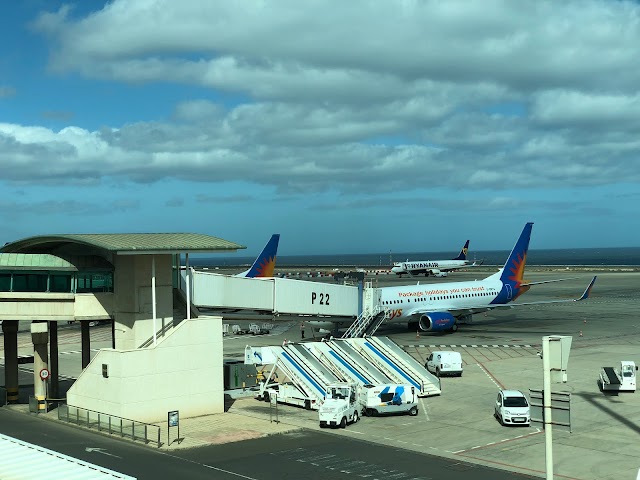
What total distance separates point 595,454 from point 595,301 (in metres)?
92.0

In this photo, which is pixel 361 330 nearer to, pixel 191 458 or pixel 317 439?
pixel 317 439

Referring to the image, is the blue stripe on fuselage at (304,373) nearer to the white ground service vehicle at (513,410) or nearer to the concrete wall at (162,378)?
the concrete wall at (162,378)

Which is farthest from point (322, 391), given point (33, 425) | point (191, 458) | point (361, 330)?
point (361, 330)

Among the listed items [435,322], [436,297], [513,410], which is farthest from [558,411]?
[436,297]

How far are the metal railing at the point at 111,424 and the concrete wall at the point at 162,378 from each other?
1.60 ft

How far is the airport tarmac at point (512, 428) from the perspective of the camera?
34344 millimetres

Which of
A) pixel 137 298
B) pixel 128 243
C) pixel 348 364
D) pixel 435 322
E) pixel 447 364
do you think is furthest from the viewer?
pixel 435 322

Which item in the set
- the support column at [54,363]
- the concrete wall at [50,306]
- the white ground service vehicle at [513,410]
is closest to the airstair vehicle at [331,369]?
the white ground service vehicle at [513,410]

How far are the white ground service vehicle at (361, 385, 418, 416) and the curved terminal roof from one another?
467 inches

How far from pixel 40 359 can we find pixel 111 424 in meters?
9.68

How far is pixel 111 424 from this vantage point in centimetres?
4125

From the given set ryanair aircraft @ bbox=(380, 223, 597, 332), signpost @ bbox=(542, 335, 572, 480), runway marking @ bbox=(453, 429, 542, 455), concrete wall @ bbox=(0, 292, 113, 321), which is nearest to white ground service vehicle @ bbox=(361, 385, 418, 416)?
runway marking @ bbox=(453, 429, 542, 455)

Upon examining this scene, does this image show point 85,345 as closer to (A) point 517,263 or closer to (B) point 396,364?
(B) point 396,364

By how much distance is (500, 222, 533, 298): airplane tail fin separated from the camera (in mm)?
91125
